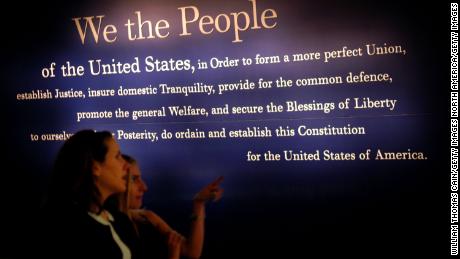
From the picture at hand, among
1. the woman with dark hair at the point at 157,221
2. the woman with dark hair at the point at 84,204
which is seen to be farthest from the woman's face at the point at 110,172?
the woman with dark hair at the point at 157,221

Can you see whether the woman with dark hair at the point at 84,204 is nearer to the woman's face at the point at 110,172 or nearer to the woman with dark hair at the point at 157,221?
the woman's face at the point at 110,172

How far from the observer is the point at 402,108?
2416mm

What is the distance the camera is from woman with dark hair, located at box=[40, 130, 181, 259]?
1783mm

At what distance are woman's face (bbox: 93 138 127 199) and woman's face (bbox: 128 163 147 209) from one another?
2.06 ft

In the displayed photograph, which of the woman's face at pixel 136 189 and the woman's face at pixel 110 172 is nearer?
the woman's face at pixel 110 172

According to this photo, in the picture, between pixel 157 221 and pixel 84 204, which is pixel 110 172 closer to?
pixel 84 204

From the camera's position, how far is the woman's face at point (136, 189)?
2852 millimetres

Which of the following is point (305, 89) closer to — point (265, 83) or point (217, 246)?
point (265, 83)

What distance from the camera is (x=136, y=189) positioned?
113 inches

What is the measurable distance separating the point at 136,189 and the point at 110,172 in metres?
0.80

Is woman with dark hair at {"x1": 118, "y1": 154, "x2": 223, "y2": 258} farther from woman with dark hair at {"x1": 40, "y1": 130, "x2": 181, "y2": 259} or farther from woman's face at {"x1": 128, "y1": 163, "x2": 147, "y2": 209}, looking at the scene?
woman with dark hair at {"x1": 40, "y1": 130, "x2": 181, "y2": 259}

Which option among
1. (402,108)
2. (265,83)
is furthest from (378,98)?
(265,83)

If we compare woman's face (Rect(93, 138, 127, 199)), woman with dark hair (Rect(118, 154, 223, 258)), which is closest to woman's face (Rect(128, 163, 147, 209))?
woman with dark hair (Rect(118, 154, 223, 258))

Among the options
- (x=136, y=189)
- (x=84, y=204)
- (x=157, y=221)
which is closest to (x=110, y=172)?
(x=84, y=204)
